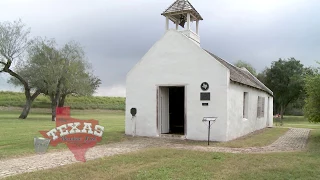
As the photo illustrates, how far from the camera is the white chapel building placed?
1348 centimetres

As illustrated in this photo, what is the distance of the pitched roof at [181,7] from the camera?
15578 mm

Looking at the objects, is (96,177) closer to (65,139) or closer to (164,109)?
(65,139)

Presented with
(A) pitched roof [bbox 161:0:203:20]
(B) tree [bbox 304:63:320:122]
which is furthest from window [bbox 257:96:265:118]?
(A) pitched roof [bbox 161:0:203:20]

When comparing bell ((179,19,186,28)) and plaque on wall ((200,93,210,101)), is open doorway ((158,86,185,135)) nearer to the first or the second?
plaque on wall ((200,93,210,101))

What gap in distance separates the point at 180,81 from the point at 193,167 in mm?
6715

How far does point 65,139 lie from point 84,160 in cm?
332

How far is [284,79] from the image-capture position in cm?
4206

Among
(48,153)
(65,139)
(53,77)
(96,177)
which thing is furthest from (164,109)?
(53,77)

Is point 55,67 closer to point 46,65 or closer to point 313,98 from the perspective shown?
point 46,65

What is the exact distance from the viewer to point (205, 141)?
44.0 feet

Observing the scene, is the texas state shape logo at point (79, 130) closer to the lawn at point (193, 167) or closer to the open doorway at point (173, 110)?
the lawn at point (193, 167)

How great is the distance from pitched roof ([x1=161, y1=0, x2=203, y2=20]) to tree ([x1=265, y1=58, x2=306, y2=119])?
2941 cm

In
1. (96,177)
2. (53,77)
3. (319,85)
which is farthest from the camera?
(53,77)

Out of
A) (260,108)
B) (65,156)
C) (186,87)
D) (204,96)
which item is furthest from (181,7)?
(65,156)
